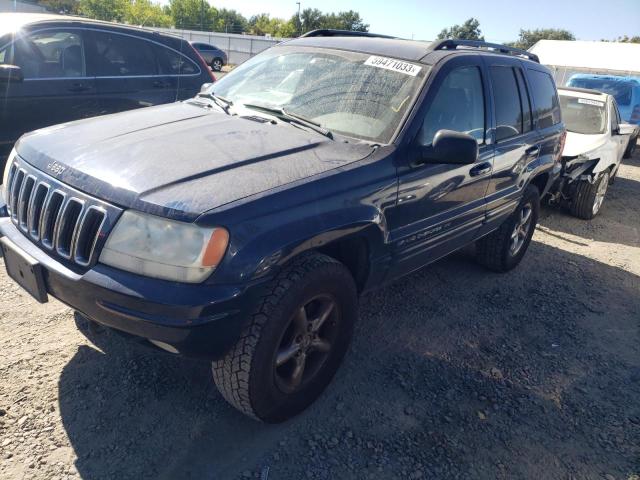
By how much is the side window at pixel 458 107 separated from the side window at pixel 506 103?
25cm

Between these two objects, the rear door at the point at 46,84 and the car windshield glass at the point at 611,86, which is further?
the car windshield glass at the point at 611,86

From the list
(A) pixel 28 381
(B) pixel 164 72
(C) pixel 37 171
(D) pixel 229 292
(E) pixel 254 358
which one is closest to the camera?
(D) pixel 229 292

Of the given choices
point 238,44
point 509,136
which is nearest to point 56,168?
point 509,136

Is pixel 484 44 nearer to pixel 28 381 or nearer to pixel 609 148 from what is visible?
pixel 28 381

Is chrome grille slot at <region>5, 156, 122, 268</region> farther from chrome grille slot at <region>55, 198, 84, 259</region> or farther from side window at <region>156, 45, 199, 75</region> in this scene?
side window at <region>156, 45, 199, 75</region>

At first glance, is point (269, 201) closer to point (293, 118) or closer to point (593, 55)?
point (293, 118)

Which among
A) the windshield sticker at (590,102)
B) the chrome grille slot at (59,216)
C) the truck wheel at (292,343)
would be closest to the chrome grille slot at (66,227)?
the chrome grille slot at (59,216)

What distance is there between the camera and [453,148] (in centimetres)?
277

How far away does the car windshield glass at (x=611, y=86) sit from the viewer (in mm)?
13211

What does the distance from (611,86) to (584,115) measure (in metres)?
7.02

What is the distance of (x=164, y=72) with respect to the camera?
6059mm

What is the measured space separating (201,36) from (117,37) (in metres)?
42.5

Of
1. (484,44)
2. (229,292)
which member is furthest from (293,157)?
(484,44)

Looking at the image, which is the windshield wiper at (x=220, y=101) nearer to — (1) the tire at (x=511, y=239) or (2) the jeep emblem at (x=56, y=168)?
(2) the jeep emblem at (x=56, y=168)
